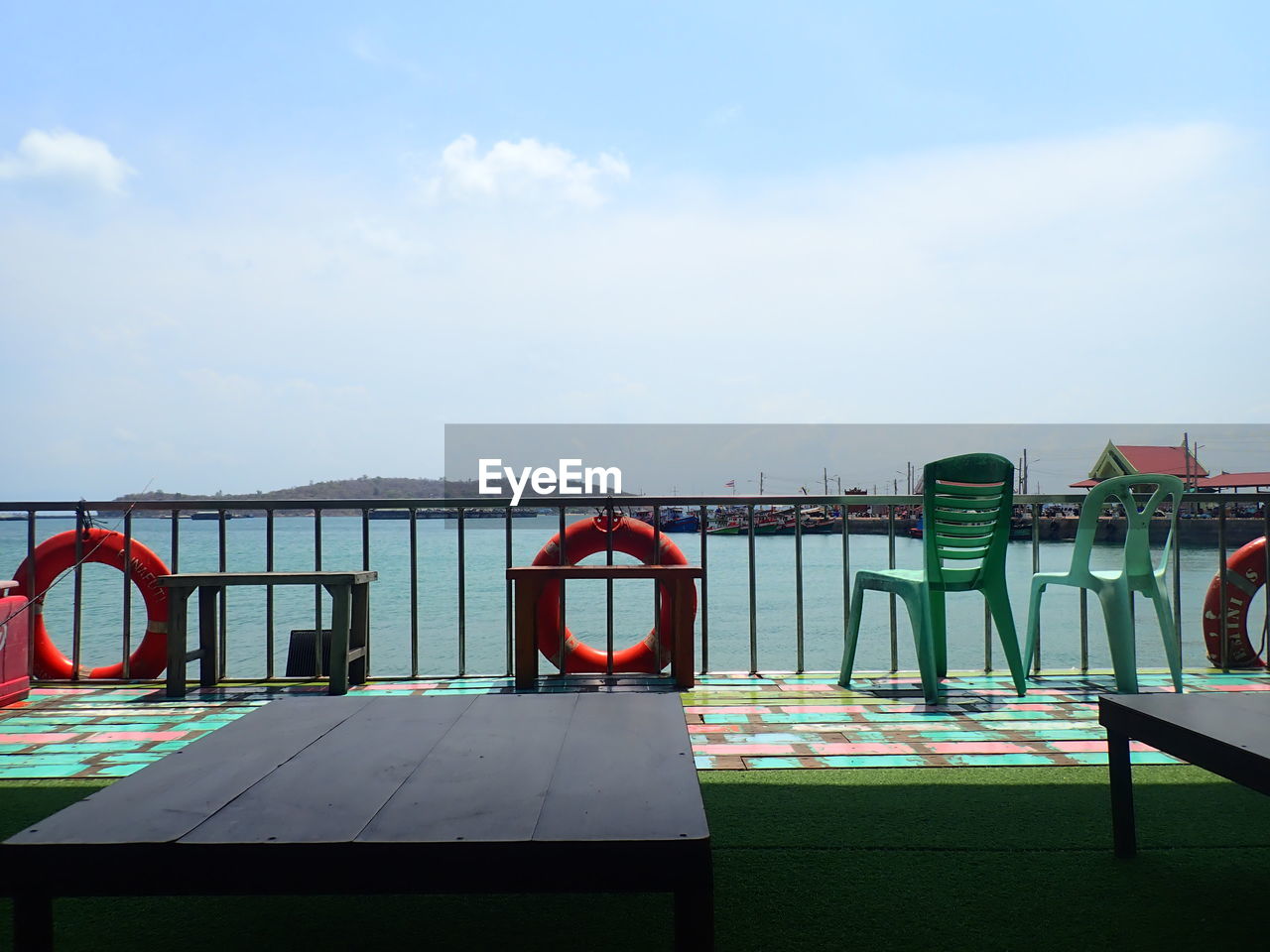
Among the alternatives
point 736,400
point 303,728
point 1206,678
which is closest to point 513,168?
point 1206,678

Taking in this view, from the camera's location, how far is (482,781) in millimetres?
1180

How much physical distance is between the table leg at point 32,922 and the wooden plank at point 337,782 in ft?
0.68

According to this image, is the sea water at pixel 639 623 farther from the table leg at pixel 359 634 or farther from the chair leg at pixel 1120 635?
the chair leg at pixel 1120 635

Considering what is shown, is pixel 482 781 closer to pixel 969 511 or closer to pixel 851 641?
pixel 851 641

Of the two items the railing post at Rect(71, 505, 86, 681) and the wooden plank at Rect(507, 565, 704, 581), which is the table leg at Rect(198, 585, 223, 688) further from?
the wooden plank at Rect(507, 565, 704, 581)

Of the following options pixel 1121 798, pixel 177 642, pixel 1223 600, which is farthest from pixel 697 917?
pixel 1223 600

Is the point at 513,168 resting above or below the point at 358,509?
above

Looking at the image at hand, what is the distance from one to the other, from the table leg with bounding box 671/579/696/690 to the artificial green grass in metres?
1.48

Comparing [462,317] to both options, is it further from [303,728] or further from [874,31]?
[303,728]

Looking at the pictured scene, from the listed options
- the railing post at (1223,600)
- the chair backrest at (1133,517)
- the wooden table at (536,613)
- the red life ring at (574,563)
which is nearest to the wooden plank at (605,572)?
the wooden table at (536,613)

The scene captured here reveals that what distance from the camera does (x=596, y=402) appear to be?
4072 cm

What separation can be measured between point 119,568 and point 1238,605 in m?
5.92

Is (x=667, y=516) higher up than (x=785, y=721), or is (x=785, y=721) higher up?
(x=667, y=516)

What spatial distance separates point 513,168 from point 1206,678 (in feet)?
27.7
